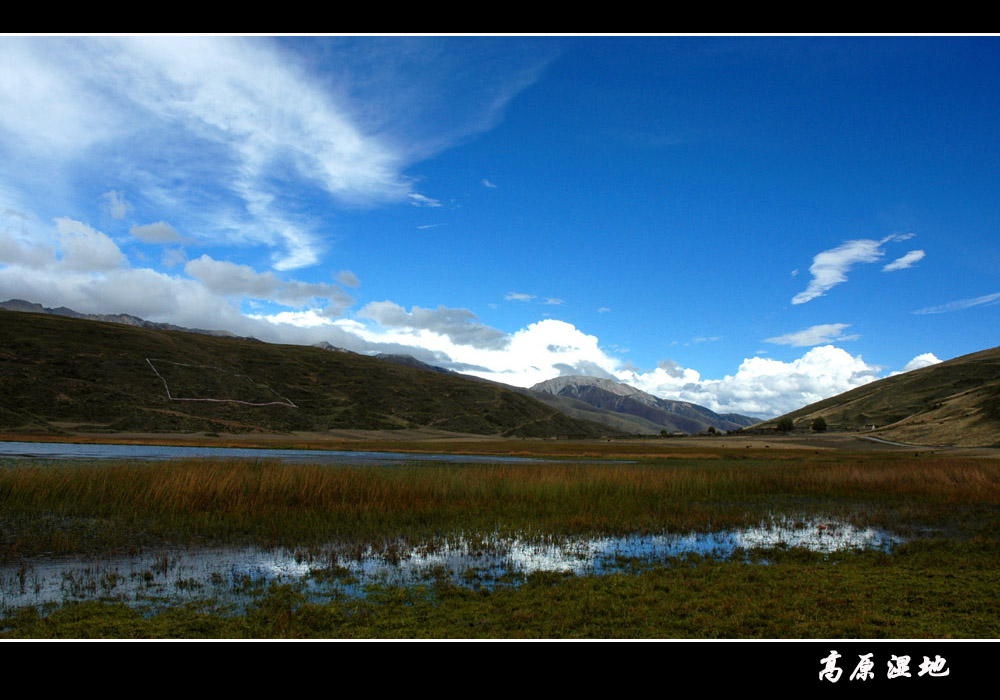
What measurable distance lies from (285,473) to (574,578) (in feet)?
56.5

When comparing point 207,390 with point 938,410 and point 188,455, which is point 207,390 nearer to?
point 188,455

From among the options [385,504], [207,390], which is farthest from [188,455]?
[207,390]

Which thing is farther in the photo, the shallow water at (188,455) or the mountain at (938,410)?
the mountain at (938,410)

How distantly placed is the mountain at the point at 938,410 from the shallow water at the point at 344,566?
88862mm

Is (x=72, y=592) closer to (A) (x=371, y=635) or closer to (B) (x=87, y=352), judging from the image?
(A) (x=371, y=635)

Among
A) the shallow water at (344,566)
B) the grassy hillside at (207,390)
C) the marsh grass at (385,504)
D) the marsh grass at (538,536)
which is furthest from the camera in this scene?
the grassy hillside at (207,390)

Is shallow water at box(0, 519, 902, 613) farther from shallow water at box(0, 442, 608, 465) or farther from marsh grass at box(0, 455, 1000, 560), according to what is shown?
shallow water at box(0, 442, 608, 465)

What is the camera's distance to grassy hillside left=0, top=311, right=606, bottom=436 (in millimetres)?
108562

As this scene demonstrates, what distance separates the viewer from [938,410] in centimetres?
11812
